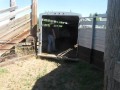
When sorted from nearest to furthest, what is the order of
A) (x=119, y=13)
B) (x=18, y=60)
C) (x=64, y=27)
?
(x=119, y=13) < (x=18, y=60) < (x=64, y=27)

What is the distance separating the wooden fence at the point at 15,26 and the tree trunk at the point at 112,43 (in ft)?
24.3

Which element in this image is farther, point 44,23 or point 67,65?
point 44,23

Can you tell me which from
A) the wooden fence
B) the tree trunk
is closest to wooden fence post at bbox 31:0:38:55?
the wooden fence

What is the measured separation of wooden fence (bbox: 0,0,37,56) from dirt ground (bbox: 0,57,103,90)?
0.98 meters

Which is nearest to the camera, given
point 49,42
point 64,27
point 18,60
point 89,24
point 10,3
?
point 89,24

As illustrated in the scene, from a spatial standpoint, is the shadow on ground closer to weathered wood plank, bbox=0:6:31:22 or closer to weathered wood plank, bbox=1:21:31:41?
weathered wood plank, bbox=1:21:31:41

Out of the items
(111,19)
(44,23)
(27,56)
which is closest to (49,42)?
(44,23)

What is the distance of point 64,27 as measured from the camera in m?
15.4

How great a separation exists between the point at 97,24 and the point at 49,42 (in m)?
4.23

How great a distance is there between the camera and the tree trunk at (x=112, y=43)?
2.07 meters

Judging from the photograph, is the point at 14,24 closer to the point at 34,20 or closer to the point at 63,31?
the point at 34,20

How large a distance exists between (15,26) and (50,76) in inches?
126

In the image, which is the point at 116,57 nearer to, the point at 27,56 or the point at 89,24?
the point at 89,24

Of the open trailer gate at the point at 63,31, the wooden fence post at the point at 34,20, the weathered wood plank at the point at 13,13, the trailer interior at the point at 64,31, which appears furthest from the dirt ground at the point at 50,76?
the trailer interior at the point at 64,31
